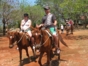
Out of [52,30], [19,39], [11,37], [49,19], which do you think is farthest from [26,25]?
[52,30]

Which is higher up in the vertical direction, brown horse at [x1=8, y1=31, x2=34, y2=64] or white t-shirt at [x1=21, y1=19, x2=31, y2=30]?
white t-shirt at [x1=21, y1=19, x2=31, y2=30]

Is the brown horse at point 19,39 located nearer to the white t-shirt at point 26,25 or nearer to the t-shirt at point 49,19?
the white t-shirt at point 26,25

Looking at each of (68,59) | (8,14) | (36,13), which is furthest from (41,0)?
(68,59)

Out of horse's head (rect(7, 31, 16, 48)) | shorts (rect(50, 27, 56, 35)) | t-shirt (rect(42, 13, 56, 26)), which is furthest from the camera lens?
horse's head (rect(7, 31, 16, 48))

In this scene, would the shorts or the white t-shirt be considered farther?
the white t-shirt

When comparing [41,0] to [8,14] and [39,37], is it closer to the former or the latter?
[8,14]

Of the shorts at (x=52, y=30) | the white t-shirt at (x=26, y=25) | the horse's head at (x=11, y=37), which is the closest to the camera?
the shorts at (x=52, y=30)

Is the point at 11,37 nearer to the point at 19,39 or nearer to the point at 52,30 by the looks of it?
the point at 19,39

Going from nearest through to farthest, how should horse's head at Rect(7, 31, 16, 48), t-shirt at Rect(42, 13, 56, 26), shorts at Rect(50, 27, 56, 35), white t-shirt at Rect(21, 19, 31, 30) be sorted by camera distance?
1. shorts at Rect(50, 27, 56, 35)
2. t-shirt at Rect(42, 13, 56, 26)
3. horse's head at Rect(7, 31, 16, 48)
4. white t-shirt at Rect(21, 19, 31, 30)

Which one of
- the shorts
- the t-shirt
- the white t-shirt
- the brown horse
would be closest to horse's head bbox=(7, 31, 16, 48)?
the brown horse

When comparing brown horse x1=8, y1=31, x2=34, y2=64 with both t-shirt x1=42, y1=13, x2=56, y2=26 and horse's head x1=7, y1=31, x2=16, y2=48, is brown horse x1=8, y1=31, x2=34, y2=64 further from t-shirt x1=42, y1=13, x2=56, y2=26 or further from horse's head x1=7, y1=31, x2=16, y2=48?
t-shirt x1=42, y1=13, x2=56, y2=26

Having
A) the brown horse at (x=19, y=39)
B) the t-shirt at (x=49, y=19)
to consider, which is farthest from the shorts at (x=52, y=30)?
the brown horse at (x=19, y=39)

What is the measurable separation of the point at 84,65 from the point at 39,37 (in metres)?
2.73

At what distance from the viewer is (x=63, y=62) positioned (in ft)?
37.7
